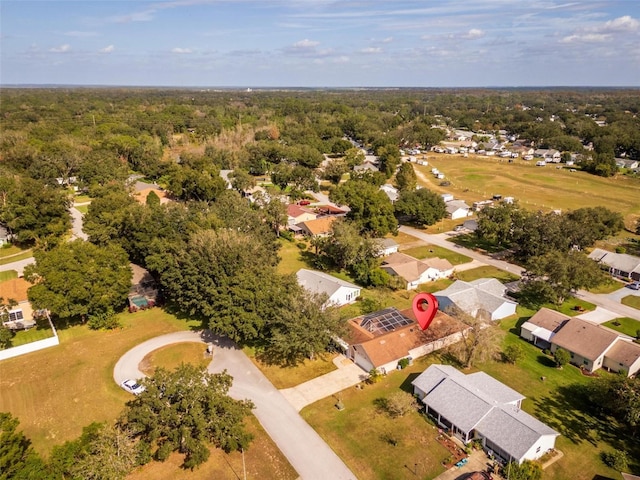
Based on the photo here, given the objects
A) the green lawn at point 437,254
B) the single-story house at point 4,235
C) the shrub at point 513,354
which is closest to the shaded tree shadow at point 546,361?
the shrub at point 513,354

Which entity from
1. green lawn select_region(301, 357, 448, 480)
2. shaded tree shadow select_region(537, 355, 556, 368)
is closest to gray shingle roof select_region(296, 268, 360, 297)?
green lawn select_region(301, 357, 448, 480)

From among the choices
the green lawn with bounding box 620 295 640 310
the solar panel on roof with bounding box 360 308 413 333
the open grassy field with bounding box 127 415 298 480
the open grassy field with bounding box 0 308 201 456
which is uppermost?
the solar panel on roof with bounding box 360 308 413 333

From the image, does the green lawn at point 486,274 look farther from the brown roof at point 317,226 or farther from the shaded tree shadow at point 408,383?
the brown roof at point 317,226

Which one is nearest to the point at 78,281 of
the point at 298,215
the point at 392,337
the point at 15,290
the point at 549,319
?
the point at 15,290

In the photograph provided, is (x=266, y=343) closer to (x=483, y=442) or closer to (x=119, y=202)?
(x=483, y=442)

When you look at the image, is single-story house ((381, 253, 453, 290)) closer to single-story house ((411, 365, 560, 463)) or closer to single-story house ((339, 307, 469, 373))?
single-story house ((339, 307, 469, 373))
